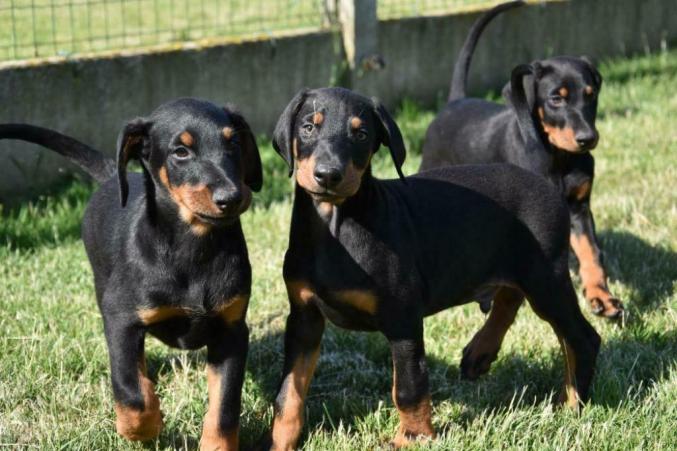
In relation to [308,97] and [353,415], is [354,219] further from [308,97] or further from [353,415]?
[353,415]

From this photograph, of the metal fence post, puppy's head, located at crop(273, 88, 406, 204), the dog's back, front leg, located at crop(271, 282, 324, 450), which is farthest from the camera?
the metal fence post

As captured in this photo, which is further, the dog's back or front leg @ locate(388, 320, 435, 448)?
the dog's back

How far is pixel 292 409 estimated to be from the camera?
4355 mm

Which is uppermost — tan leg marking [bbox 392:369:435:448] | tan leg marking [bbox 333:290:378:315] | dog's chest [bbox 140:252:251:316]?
dog's chest [bbox 140:252:251:316]

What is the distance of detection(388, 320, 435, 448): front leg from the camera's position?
423 centimetres

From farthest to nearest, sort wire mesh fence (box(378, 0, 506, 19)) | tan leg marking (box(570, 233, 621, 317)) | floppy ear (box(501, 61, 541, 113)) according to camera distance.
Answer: wire mesh fence (box(378, 0, 506, 19)) < floppy ear (box(501, 61, 541, 113)) < tan leg marking (box(570, 233, 621, 317))

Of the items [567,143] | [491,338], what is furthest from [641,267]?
[491,338]

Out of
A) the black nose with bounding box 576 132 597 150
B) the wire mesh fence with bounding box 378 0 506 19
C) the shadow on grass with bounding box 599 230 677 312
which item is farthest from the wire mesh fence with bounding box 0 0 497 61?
the black nose with bounding box 576 132 597 150

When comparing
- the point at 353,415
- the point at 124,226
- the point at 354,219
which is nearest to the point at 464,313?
the point at 353,415

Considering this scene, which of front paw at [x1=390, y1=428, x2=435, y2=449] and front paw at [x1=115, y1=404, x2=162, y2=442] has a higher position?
front paw at [x1=115, y1=404, x2=162, y2=442]

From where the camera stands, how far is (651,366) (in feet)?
16.7

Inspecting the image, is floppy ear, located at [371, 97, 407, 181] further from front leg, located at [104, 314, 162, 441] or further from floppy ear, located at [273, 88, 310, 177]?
front leg, located at [104, 314, 162, 441]

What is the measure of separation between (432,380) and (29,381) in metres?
1.77

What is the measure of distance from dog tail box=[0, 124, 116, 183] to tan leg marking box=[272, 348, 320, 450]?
1341mm
